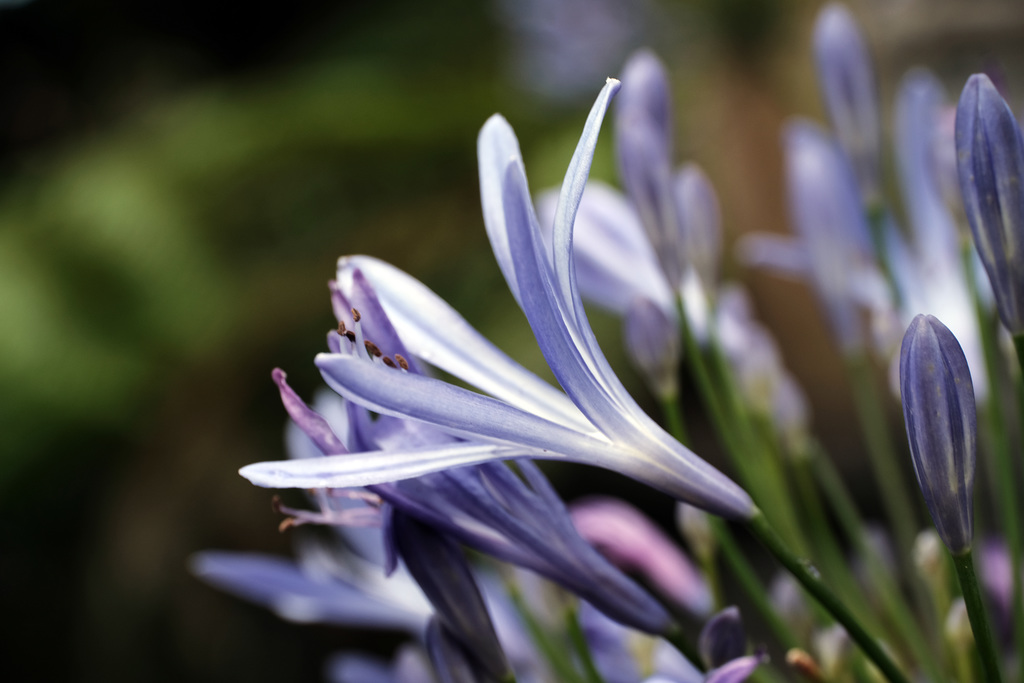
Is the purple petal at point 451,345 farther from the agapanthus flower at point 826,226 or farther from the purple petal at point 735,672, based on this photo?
the agapanthus flower at point 826,226

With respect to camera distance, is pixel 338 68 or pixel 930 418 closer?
pixel 930 418

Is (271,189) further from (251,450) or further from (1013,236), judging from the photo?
(1013,236)

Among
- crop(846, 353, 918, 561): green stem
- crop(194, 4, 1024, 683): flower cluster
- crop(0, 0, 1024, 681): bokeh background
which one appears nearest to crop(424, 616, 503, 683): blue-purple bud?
crop(194, 4, 1024, 683): flower cluster

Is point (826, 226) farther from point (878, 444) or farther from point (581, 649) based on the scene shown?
point (581, 649)

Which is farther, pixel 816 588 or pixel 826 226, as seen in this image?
pixel 826 226

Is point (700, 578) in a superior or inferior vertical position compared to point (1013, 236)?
inferior

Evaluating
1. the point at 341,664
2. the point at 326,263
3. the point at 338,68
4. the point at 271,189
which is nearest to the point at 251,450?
the point at 326,263

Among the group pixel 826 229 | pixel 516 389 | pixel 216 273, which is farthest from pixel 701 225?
pixel 216 273
